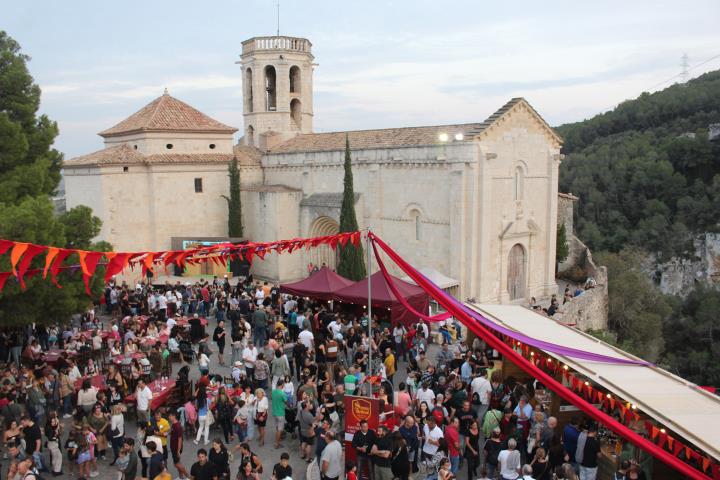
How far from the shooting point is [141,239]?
33375mm

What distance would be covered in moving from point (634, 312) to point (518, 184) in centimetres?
1161

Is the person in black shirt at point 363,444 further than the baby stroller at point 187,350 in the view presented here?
No

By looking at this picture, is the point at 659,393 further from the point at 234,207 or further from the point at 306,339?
the point at 234,207

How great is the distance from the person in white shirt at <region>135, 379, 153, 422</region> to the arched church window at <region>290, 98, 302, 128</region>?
29.8m

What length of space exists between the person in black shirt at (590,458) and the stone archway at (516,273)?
19560mm

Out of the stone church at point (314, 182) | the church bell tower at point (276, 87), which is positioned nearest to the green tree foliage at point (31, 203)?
the stone church at point (314, 182)

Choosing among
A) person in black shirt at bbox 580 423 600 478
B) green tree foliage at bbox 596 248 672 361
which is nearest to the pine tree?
green tree foliage at bbox 596 248 672 361

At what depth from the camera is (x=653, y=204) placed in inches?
2424

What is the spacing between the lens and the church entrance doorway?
2925 centimetres

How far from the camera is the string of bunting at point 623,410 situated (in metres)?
8.85

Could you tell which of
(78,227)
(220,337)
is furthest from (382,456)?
(78,227)

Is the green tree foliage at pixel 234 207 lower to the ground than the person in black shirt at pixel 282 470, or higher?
higher

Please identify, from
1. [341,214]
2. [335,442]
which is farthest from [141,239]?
[335,442]

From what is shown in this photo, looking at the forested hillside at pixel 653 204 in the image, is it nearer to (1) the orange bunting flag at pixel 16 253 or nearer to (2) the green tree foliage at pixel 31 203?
(2) the green tree foliage at pixel 31 203
